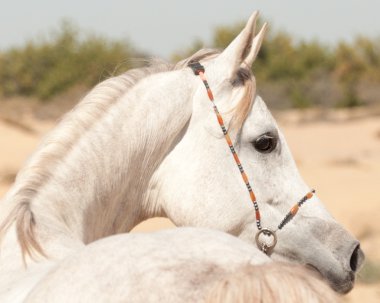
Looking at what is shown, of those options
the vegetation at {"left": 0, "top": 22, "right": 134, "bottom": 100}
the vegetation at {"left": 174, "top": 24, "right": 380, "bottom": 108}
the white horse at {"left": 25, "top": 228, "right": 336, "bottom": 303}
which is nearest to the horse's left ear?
the white horse at {"left": 25, "top": 228, "right": 336, "bottom": 303}

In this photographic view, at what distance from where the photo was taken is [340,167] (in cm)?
2136

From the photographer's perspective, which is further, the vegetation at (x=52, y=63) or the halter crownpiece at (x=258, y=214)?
the vegetation at (x=52, y=63)

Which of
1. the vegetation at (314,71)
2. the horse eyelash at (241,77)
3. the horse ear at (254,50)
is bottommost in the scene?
the vegetation at (314,71)

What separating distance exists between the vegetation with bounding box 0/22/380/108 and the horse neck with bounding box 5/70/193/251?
3555 centimetres

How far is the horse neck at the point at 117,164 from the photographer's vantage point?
12.6 feet

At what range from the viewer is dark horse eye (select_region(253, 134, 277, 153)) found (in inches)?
Result: 168

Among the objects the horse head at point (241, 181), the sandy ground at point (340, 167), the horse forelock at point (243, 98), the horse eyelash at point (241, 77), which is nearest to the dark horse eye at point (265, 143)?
the horse head at point (241, 181)

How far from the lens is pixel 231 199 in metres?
4.14

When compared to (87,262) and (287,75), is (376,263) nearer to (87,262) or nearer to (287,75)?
(87,262)

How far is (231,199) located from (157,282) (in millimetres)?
1878

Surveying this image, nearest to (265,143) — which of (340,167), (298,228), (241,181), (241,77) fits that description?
(241,181)

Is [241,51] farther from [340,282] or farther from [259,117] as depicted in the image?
[340,282]

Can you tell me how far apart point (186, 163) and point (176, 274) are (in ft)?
6.16

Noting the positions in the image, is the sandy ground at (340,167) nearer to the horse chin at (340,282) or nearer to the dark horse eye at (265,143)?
the horse chin at (340,282)
